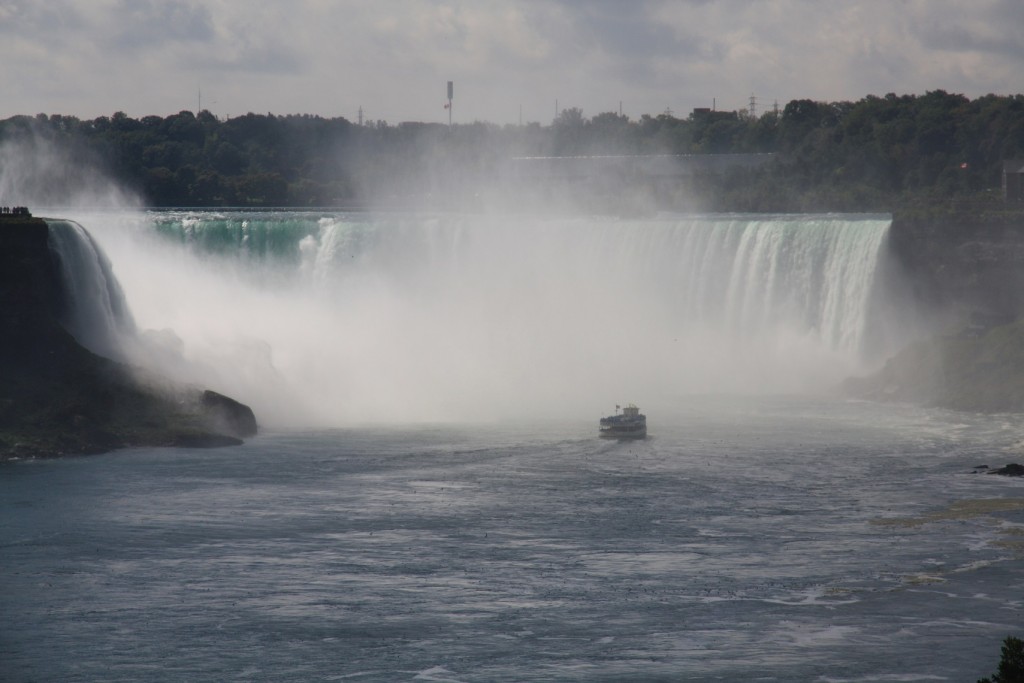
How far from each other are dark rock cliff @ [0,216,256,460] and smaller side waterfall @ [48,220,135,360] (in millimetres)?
573

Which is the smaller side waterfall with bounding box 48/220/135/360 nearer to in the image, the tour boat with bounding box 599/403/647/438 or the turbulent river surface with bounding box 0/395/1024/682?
the turbulent river surface with bounding box 0/395/1024/682

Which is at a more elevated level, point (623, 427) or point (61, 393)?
point (61, 393)

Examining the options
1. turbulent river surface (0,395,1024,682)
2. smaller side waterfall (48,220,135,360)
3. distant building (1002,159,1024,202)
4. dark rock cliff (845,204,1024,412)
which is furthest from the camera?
distant building (1002,159,1024,202)

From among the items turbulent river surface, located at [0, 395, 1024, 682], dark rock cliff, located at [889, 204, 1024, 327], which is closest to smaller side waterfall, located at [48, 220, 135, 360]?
turbulent river surface, located at [0, 395, 1024, 682]

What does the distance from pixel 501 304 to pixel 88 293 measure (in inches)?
887

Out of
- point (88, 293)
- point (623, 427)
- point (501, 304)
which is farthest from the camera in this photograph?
point (501, 304)

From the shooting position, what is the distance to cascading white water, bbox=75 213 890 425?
198 ft

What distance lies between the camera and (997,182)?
102 meters

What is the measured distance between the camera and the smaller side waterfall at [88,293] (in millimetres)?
52000

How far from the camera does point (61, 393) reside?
156ft

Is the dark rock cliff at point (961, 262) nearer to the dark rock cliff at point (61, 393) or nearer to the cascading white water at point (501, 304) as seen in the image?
the cascading white water at point (501, 304)

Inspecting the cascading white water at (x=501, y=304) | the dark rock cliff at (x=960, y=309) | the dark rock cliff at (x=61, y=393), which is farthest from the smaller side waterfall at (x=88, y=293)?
the dark rock cliff at (x=960, y=309)

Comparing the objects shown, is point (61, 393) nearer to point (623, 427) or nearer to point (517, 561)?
point (623, 427)

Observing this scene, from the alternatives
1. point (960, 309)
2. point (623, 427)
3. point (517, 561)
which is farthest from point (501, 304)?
point (517, 561)
